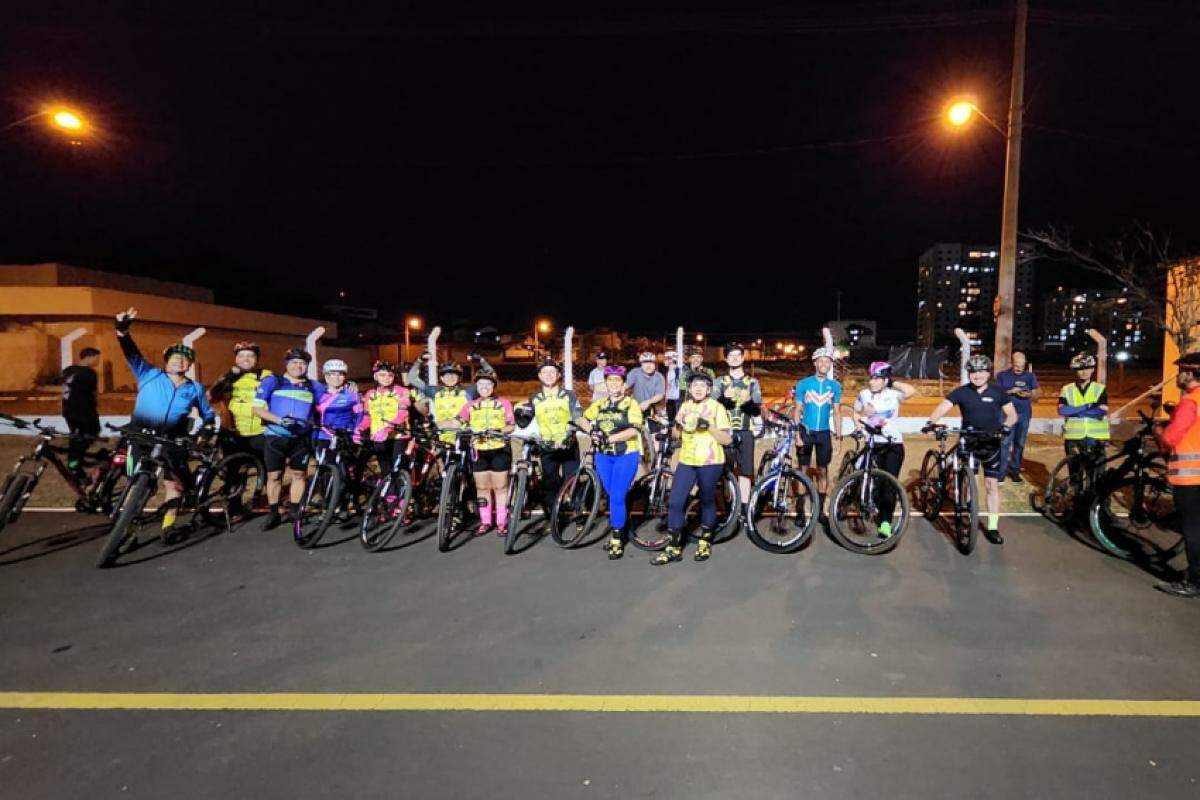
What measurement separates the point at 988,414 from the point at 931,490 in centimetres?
119

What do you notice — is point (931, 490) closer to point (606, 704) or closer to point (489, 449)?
point (489, 449)

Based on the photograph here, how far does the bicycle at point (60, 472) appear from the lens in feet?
18.8

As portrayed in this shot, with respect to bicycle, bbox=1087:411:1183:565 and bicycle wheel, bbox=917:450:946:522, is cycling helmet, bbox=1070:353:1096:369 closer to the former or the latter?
bicycle, bbox=1087:411:1183:565

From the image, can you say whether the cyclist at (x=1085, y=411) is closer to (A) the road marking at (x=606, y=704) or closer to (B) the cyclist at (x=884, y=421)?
(B) the cyclist at (x=884, y=421)

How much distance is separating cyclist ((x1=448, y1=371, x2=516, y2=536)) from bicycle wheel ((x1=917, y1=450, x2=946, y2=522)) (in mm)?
4299

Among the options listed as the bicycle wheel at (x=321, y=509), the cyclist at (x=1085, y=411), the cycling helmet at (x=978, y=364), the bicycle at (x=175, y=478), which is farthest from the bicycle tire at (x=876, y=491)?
the bicycle at (x=175, y=478)

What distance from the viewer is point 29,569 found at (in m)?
5.24

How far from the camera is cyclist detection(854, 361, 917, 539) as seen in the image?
19.2 feet

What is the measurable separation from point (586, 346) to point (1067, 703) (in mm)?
34160

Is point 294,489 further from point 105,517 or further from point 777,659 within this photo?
point 777,659

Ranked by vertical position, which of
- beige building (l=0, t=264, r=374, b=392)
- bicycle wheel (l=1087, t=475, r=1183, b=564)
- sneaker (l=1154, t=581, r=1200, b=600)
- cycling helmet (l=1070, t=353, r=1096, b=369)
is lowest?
sneaker (l=1154, t=581, r=1200, b=600)

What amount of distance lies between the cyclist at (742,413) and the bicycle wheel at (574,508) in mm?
1606

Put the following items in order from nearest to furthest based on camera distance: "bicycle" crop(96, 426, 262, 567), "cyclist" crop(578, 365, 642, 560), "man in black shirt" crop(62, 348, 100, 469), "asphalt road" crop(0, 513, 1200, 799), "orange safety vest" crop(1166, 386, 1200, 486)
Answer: "asphalt road" crop(0, 513, 1200, 799), "orange safety vest" crop(1166, 386, 1200, 486), "bicycle" crop(96, 426, 262, 567), "cyclist" crop(578, 365, 642, 560), "man in black shirt" crop(62, 348, 100, 469)

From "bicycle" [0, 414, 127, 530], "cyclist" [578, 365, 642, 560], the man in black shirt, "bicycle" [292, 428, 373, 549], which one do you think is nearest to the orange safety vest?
"cyclist" [578, 365, 642, 560]
